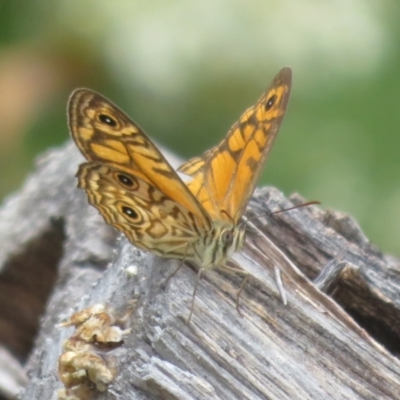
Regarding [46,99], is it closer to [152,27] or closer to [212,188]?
[152,27]

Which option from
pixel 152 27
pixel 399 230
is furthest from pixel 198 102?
pixel 399 230

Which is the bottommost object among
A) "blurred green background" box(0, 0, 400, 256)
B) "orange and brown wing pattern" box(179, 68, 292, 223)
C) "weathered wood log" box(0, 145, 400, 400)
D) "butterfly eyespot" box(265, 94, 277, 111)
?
"weathered wood log" box(0, 145, 400, 400)

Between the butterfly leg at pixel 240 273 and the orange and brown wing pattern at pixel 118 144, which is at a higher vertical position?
the orange and brown wing pattern at pixel 118 144

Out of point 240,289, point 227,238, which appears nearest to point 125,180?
point 227,238

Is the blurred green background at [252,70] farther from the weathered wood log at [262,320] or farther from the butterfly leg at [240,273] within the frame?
the butterfly leg at [240,273]

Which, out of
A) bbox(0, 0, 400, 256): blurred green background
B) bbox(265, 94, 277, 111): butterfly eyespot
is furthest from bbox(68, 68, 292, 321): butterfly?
bbox(0, 0, 400, 256): blurred green background

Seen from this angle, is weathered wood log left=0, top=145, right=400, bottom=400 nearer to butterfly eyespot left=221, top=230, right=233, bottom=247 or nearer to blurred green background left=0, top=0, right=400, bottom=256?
butterfly eyespot left=221, top=230, right=233, bottom=247

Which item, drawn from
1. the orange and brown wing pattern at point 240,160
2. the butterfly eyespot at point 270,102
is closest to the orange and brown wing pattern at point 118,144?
the orange and brown wing pattern at point 240,160
